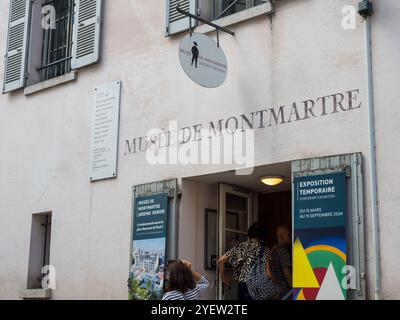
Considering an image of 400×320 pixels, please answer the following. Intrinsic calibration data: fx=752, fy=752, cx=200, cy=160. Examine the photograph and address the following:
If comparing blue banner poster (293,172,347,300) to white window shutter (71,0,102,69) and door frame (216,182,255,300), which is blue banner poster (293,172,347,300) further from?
white window shutter (71,0,102,69)

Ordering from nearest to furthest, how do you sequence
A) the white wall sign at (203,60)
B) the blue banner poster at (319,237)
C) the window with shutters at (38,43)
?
the blue banner poster at (319,237) → the white wall sign at (203,60) → the window with shutters at (38,43)

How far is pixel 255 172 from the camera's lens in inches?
348

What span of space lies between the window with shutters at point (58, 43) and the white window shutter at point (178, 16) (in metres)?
2.44

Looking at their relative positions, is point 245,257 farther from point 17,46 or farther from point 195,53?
point 17,46

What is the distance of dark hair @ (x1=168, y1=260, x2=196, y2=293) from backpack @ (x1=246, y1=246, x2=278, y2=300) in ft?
6.35

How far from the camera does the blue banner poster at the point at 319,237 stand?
24.7 ft

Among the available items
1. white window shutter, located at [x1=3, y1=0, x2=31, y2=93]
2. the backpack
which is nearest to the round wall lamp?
the backpack

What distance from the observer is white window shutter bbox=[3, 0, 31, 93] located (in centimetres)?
1196

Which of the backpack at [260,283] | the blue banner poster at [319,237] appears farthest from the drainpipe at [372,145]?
the backpack at [260,283]

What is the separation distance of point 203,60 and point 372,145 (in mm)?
2221

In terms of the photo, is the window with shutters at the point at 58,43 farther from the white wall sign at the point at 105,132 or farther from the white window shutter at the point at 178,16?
the white window shutter at the point at 178,16
